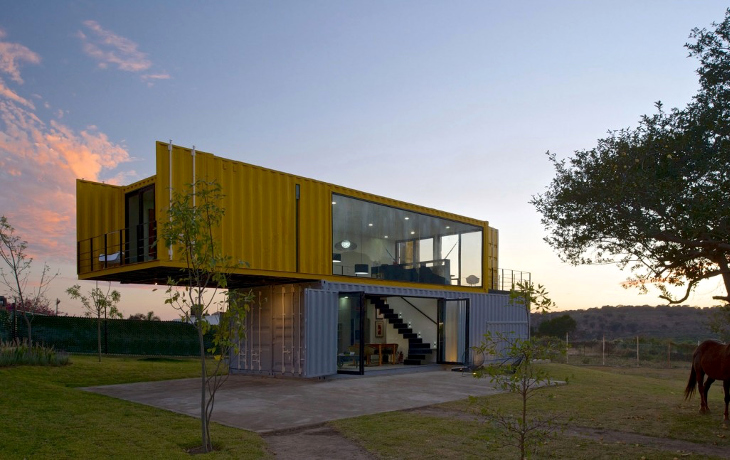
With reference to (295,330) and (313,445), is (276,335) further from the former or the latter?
(313,445)

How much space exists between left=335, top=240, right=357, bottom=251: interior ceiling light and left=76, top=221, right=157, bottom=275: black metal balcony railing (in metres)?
5.47

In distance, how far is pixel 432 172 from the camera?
20484 millimetres

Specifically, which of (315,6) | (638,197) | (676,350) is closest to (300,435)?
(638,197)

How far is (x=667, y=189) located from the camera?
9664 millimetres

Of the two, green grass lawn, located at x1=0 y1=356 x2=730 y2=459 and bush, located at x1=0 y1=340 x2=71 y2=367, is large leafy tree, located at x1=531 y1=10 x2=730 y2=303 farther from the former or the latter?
bush, located at x1=0 y1=340 x2=71 y2=367

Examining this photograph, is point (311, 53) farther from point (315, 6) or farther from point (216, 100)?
point (216, 100)

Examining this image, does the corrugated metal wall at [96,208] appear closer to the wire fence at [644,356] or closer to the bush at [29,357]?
the bush at [29,357]

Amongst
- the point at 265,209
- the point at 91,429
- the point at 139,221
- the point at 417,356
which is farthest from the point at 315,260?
the point at 91,429

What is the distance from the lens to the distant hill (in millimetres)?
56625

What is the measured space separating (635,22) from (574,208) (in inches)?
171

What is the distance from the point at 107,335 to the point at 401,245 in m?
14.3

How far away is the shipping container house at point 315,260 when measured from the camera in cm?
1460

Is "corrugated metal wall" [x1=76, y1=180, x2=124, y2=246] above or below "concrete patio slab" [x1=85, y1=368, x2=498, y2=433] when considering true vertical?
above

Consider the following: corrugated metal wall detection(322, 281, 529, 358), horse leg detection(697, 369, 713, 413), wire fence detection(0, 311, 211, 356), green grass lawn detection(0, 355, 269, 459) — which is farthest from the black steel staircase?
green grass lawn detection(0, 355, 269, 459)
